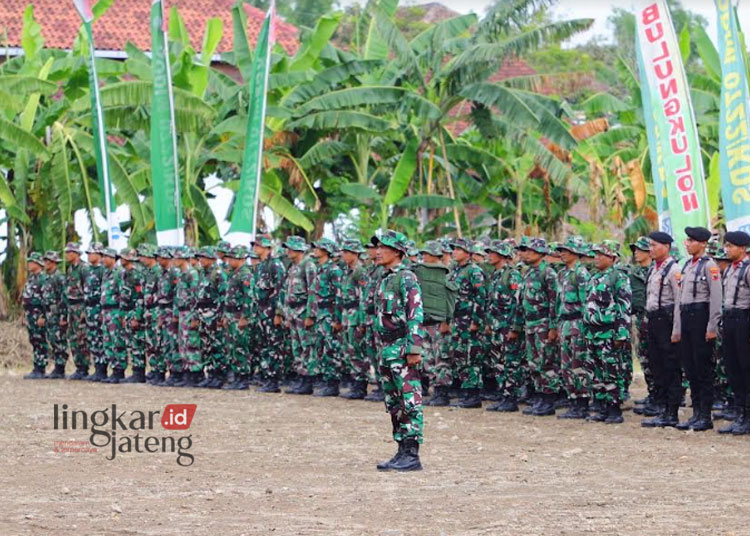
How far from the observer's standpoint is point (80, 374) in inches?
778

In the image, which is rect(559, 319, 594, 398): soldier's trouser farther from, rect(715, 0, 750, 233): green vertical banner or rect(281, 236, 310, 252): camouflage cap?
rect(281, 236, 310, 252): camouflage cap

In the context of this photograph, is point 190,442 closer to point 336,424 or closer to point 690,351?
point 336,424

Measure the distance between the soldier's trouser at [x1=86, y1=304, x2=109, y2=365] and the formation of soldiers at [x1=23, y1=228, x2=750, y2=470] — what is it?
1.4 inches

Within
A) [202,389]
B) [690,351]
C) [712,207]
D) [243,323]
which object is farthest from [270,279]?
[712,207]

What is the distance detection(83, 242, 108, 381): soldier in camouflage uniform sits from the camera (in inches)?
751

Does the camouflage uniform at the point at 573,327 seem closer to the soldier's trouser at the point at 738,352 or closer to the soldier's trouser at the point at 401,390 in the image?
the soldier's trouser at the point at 738,352

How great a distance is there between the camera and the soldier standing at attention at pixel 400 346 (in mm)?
9758

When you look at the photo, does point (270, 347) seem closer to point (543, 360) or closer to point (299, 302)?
point (299, 302)

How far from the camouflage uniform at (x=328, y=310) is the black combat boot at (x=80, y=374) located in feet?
16.3

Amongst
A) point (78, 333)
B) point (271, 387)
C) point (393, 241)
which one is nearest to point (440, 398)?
point (271, 387)

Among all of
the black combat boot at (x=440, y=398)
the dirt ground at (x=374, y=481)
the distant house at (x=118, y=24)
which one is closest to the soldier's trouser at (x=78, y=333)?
the dirt ground at (x=374, y=481)

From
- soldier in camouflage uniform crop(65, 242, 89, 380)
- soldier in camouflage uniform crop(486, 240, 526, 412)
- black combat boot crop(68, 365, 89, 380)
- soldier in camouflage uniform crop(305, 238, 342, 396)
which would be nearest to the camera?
soldier in camouflage uniform crop(486, 240, 526, 412)

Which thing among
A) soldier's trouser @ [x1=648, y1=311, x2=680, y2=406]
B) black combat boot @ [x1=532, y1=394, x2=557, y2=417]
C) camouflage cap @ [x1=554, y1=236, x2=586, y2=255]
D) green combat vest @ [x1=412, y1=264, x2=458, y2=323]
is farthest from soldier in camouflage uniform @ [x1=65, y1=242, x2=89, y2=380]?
soldier's trouser @ [x1=648, y1=311, x2=680, y2=406]

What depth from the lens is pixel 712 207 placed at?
2069 centimetres
